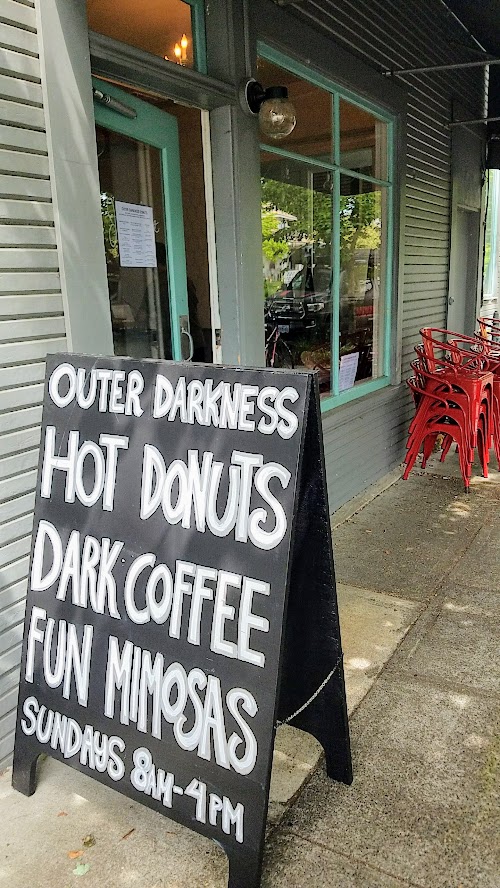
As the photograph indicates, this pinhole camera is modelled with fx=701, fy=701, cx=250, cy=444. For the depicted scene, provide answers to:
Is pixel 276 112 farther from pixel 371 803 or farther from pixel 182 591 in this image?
pixel 371 803

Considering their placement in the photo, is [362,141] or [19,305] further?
[362,141]

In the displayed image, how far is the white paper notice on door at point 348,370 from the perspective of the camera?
534 cm

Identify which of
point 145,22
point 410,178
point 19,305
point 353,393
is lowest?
point 353,393

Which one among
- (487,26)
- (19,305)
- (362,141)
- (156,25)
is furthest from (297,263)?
(487,26)

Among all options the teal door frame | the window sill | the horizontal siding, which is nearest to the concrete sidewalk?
the horizontal siding

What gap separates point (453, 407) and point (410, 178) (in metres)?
2.23

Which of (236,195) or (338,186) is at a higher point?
(338,186)

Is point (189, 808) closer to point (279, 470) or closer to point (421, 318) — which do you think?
point (279, 470)

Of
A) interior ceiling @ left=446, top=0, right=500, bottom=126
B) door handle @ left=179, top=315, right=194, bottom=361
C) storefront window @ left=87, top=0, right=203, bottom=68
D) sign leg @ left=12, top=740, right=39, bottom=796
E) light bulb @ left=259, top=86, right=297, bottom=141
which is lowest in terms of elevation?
sign leg @ left=12, top=740, right=39, bottom=796

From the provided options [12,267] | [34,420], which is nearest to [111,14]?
[12,267]

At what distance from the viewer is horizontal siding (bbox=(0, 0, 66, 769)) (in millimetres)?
2387

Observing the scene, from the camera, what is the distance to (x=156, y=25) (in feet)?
11.1

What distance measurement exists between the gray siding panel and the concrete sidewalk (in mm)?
1849

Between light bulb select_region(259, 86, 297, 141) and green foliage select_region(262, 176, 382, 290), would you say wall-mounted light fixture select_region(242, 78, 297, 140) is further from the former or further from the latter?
green foliage select_region(262, 176, 382, 290)
